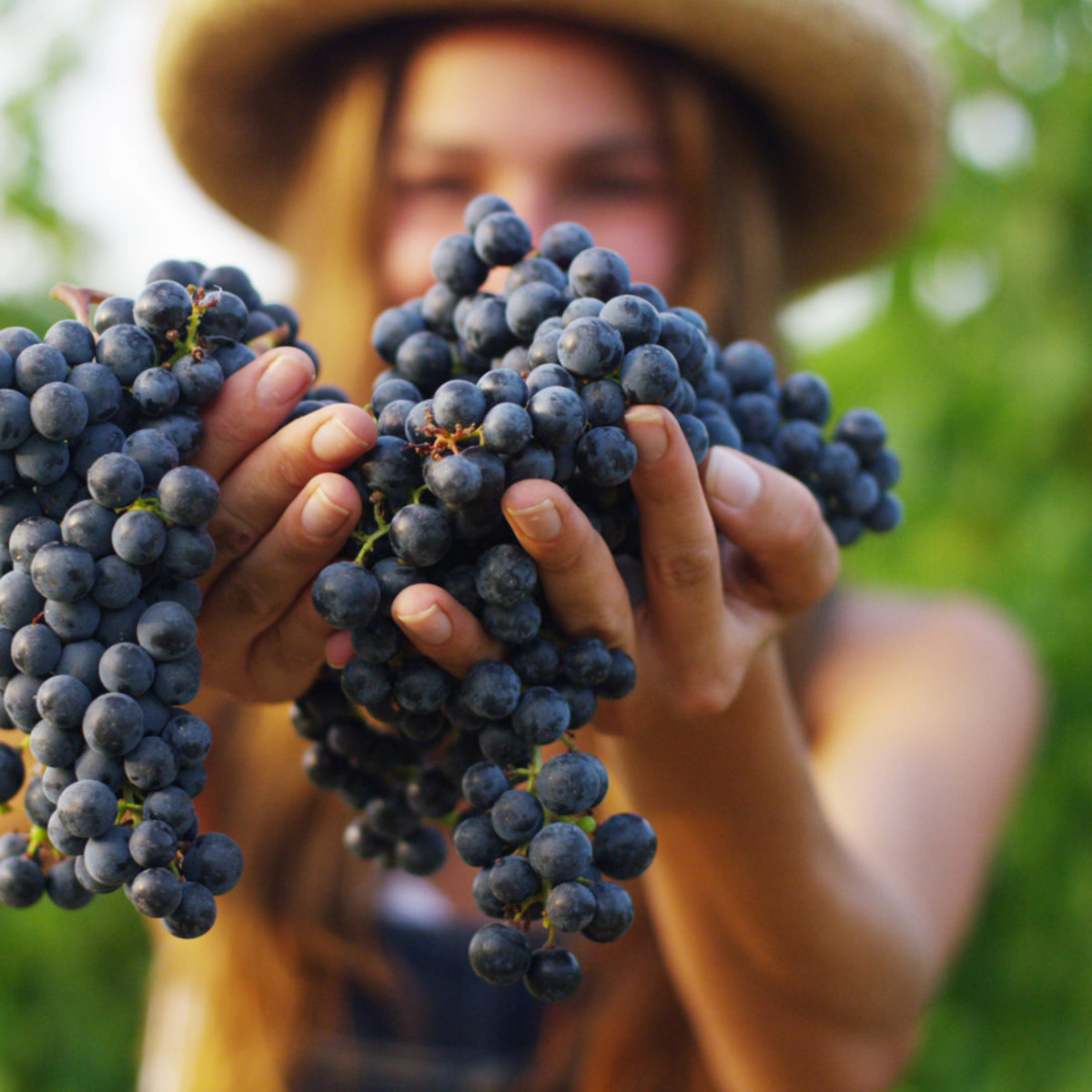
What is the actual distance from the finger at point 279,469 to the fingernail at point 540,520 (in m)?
0.12

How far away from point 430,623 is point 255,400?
0.66 ft

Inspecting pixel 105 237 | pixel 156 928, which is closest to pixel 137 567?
pixel 156 928

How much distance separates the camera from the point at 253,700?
82cm

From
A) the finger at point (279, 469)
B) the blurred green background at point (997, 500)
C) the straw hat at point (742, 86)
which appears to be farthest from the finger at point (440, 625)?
the blurred green background at point (997, 500)

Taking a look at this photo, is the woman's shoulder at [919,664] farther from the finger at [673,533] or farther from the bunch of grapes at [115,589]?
the bunch of grapes at [115,589]

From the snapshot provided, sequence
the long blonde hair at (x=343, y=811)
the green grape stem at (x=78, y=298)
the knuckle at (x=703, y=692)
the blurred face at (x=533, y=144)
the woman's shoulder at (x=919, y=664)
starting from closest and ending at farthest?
the green grape stem at (x=78, y=298)
the knuckle at (x=703, y=692)
the blurred face at (x=533, y=144)
the long blonde hair at (x=343, y=811)
the woman's shoulder at (x=919, y=664)

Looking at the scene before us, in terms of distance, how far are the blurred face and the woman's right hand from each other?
0.86m

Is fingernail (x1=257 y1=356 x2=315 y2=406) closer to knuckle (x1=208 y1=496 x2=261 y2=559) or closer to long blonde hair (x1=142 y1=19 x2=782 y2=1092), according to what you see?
knuckle (x1=208 y1=496 x2=261 y2=559)

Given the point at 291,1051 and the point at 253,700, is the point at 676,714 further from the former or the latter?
the point at 291,1051

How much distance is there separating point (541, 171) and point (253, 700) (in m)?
0.99

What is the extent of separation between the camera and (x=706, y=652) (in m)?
0.80

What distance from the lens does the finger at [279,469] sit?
2.09ft

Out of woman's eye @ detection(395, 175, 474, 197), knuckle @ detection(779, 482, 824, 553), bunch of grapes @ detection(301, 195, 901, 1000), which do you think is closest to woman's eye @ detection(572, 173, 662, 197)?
woman's eye @ detection(395, 175, 474, 197)

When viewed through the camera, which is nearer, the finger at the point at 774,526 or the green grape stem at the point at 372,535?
the green grape stem at the point at 372,535
